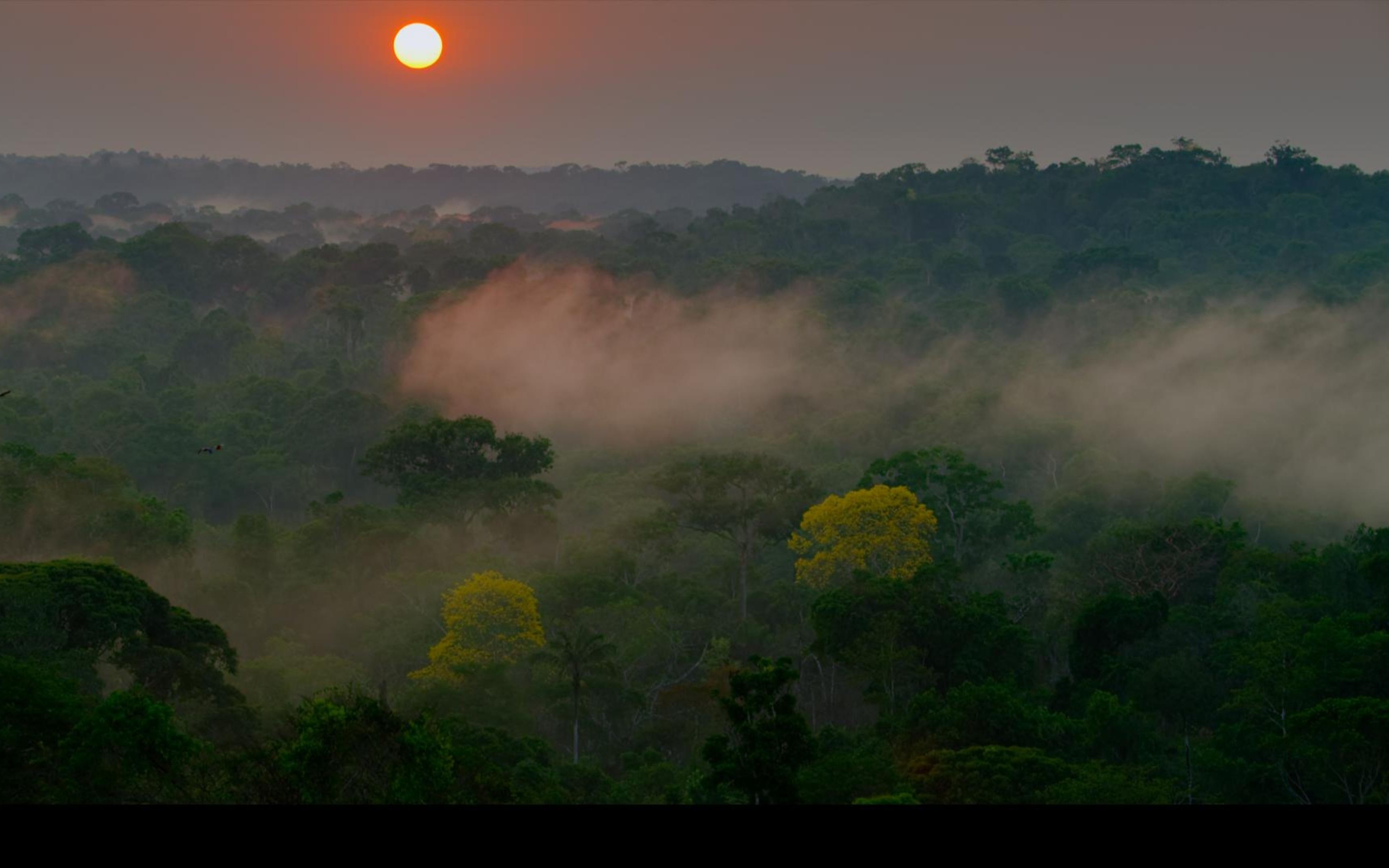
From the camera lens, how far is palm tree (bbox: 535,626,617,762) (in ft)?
50.5

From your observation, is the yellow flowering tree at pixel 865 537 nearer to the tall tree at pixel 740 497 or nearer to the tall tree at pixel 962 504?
the tall tree at pixel 740 497

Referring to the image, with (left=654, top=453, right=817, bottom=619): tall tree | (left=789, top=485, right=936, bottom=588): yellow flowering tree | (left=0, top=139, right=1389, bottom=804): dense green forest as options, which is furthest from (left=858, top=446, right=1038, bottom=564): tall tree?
(left=789, top=485, right=936, bottom=588): yellow flowering tree

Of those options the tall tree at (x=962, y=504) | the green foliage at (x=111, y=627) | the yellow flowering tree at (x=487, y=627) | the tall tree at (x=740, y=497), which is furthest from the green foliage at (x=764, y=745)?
the tall tree at (x=962, y=504)

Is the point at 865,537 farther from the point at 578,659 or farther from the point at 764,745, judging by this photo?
the point at 764,745

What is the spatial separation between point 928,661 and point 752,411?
70.5 feet

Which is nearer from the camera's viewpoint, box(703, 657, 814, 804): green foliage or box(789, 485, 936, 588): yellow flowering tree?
box(703, 657, 814, 804): green foliage

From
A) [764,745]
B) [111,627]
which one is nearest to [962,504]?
[764,745]

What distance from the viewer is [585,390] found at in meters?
40.8

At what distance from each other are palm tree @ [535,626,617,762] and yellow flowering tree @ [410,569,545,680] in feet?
1.48

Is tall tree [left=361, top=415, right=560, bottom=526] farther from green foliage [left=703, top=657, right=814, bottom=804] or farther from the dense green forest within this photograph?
green foliage [left=703, top=657, right=814, bottom=804]

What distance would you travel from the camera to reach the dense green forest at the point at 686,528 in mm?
11867

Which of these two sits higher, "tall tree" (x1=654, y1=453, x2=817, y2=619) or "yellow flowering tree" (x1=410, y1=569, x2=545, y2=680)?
"tall tree" (x1=654, y1=453, x2=817, y2=619)

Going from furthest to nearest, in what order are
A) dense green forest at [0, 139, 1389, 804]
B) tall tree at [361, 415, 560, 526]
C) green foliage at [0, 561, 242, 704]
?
tall tree at [361, 415, 560, 526] < green foliage at [0, 561, 242, 704] < dense green forest at [0, 139, 1389, 804]

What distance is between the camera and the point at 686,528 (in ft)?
79.3
